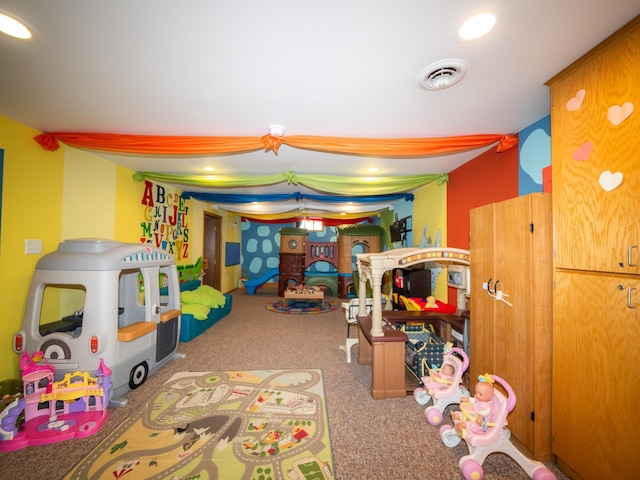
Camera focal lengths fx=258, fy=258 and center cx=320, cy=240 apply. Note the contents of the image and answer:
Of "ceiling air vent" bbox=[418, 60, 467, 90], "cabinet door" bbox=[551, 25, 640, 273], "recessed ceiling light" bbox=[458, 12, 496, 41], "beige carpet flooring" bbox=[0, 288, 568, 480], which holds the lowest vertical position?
"beige carpet flooring" bbox=[0, 288, 568, 480]

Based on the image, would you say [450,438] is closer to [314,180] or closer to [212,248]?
[314,180]

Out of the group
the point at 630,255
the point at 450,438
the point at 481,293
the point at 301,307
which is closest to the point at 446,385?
the point at 450,438

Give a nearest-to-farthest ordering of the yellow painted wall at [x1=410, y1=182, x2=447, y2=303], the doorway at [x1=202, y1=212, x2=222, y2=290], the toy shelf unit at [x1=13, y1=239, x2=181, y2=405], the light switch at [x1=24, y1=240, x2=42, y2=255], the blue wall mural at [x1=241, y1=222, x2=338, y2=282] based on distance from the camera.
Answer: the toy shelf unit at [x1=13, y1=239, x2=181, y2=405], the light switch at [x1=24, y1=240, x2=42, y2=255], the yellow painted wall at [x1=410, y1=182, x2=447, y2=303], the doorway at [x1=202, y1=212, x2=222, y2=290], the blue wall mural at [x1=241, y1=222, x2=338, y2=282]

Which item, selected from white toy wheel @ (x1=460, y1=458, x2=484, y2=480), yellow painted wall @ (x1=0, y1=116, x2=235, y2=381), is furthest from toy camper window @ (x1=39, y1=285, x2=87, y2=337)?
white toy wheel @ (x1=460, y1=458, x2=484, y2=480)

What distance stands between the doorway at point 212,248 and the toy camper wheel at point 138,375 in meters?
4.44

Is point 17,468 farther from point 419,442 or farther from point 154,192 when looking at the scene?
point 154,192

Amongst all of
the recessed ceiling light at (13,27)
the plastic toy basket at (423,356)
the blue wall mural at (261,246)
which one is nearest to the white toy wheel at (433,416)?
the plastic toy basket at (423,356)

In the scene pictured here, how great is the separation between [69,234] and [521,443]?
4.71 meters

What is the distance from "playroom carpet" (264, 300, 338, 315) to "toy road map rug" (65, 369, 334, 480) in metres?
3.00

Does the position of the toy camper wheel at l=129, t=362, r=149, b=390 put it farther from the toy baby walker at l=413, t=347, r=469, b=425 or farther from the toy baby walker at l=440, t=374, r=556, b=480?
the toy baby walker at l=440, t=374, r=556, b=480

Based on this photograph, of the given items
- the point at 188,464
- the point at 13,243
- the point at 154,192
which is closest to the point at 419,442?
the point at 188,464

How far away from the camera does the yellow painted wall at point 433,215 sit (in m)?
4.04

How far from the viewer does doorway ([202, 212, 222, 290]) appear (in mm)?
7027

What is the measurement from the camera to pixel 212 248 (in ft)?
23.6
